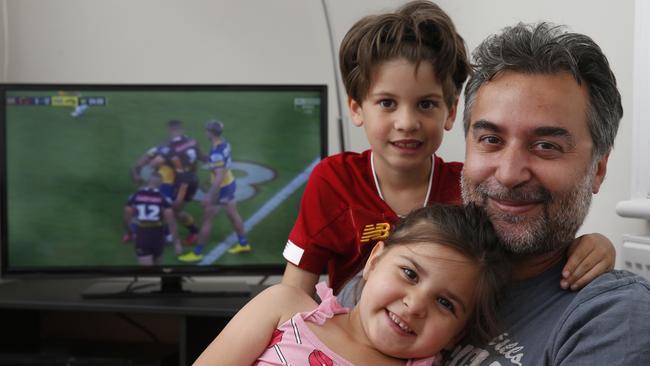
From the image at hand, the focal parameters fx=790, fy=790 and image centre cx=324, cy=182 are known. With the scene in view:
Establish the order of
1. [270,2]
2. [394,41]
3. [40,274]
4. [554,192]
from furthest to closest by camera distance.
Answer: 1. [270,2]
2. [40,274]
3. [394,41]
4. [554,192]

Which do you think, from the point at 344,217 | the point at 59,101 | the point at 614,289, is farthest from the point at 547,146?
the point at 59,101

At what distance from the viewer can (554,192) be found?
126cm

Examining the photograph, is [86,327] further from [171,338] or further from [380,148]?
[380,148]

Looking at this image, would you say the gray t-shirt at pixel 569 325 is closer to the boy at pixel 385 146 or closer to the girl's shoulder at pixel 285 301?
the girl's shoulder at pixel 285 301

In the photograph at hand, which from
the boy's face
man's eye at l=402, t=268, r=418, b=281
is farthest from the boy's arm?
man's eye at l=402, t=268, r=418, b=281

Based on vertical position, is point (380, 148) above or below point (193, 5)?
below

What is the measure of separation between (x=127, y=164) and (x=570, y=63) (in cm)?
166

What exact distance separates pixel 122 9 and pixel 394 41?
1477mm

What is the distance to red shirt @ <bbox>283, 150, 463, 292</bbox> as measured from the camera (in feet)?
5.91

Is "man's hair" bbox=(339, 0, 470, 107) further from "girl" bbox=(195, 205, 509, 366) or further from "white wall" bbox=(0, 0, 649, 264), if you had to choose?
"white wall" bbox=(0, 0, 649, 264)

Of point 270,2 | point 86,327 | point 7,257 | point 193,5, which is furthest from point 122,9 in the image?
point 86,327

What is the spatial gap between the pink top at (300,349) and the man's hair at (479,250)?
0.39 feet

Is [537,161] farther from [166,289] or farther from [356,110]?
[166,289]

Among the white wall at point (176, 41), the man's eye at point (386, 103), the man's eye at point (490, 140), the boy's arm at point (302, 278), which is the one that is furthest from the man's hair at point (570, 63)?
the white wall at point (176, 41)
